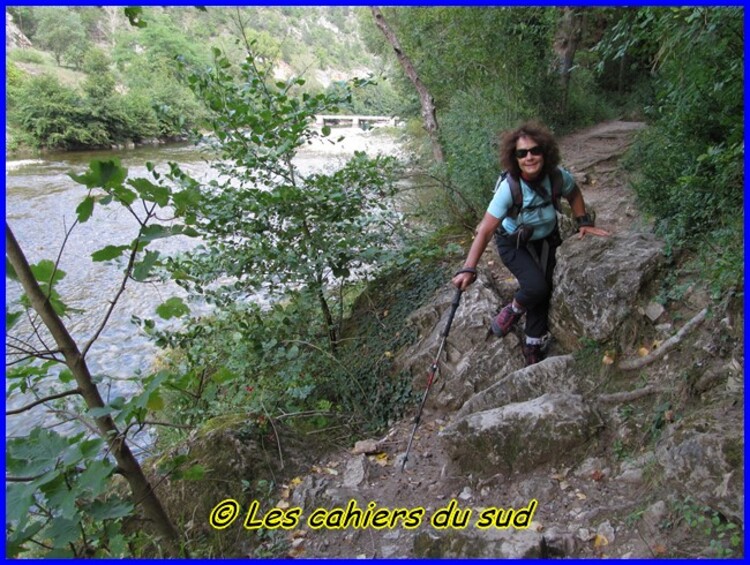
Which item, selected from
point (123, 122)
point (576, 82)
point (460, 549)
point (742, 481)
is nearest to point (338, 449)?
point (460, 549)

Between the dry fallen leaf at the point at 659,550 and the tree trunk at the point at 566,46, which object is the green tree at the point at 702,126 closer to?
the dry fallen leaf at the point at 659,550

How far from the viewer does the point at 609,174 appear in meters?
8.00

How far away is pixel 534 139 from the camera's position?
3.58 metres

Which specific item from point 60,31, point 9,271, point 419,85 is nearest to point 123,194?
point 9,271

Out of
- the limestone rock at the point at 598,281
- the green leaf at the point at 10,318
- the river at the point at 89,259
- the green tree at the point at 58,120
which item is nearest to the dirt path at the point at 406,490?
the limestone rock at the point at 598,281

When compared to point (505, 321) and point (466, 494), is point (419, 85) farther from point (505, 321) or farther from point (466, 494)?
point (466, 494)

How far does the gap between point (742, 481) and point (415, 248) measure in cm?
352

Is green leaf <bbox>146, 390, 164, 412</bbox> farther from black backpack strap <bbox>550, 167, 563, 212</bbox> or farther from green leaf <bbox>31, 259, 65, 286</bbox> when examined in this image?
black backpack strap <bbox>550, 167, 563, 212</bbox>

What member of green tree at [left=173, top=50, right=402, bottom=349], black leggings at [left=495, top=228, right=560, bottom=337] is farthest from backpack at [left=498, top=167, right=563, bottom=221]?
green tree at [left=173, top=50, right=402, bottom=349]

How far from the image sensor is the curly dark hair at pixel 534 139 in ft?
11.9

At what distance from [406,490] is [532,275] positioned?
1.96m

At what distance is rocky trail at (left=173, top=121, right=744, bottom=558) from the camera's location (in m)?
2.46

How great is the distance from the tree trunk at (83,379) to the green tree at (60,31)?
47.4m

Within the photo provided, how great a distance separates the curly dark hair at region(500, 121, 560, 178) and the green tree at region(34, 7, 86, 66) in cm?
4639
